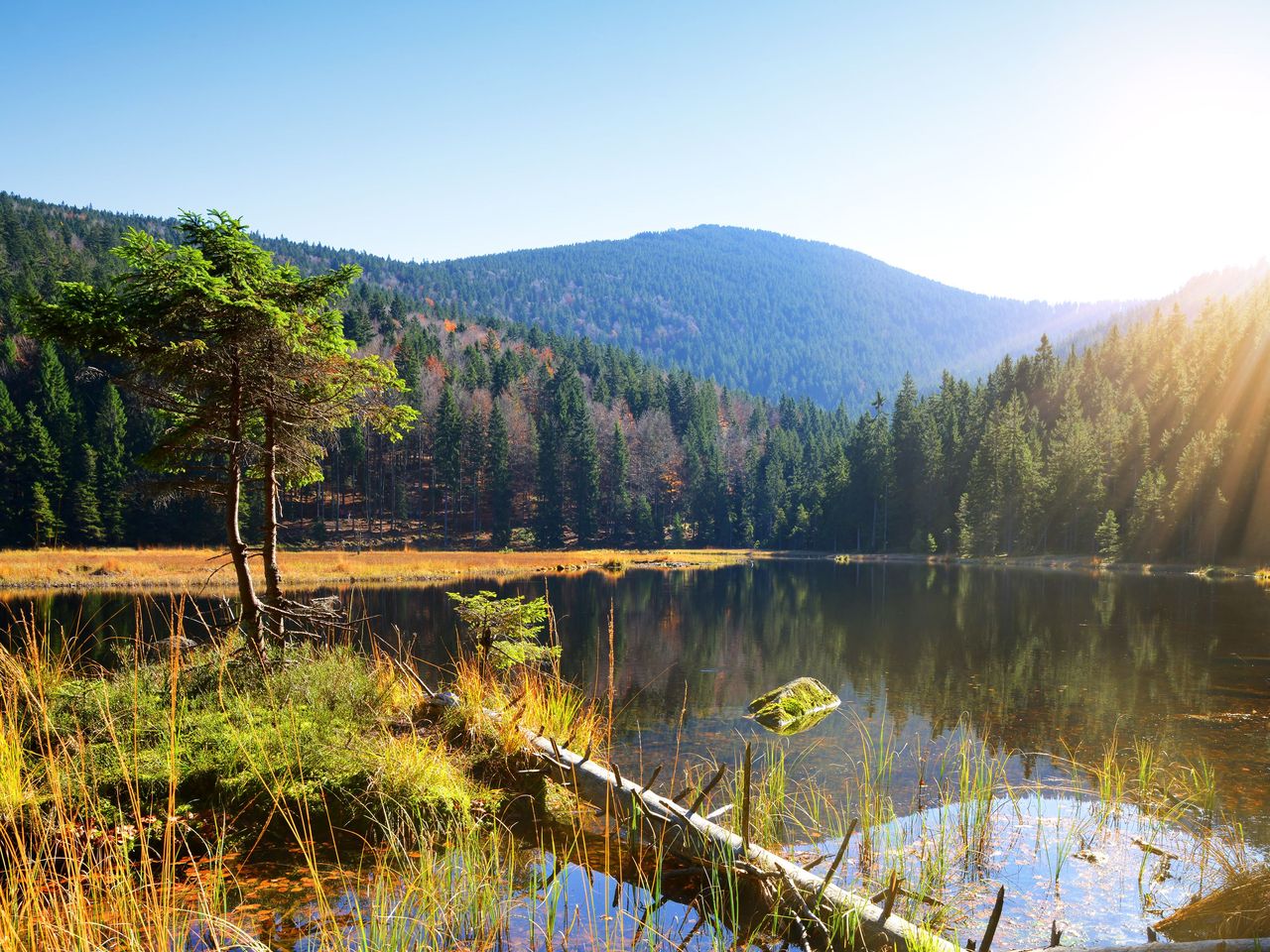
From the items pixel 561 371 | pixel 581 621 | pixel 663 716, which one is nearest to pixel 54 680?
pixel 663 716

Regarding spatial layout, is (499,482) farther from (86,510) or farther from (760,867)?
(760,867)

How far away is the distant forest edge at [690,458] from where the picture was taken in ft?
207

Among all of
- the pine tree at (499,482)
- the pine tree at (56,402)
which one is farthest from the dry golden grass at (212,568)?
the pine tree at (56,402)

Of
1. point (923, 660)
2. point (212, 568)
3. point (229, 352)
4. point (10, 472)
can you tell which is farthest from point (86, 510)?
point (923, 660)

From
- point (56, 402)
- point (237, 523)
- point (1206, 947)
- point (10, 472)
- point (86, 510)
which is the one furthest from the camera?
point (56, 402)

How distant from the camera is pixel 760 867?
547 centimetres

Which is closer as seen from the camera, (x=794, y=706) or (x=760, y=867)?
(x=760, y=867)

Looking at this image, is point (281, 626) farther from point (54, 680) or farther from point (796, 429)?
point (796, 429)

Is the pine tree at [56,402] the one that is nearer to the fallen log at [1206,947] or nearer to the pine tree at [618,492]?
the pine tree at [618,492]

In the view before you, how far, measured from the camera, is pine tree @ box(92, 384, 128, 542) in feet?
214

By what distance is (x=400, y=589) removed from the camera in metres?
38.1

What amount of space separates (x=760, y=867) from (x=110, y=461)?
253ft

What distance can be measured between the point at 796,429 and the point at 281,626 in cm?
13083

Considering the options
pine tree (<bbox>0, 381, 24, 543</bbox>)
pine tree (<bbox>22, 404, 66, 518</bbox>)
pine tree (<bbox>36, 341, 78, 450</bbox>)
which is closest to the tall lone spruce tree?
pine tree (<bbox>22, 404, 66, 518</bbox>)
